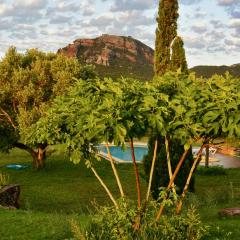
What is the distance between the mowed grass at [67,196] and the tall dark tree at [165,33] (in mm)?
7345

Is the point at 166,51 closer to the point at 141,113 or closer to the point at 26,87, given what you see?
the point at 26,87

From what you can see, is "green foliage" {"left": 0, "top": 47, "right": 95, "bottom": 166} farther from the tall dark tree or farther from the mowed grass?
the tall dark tree

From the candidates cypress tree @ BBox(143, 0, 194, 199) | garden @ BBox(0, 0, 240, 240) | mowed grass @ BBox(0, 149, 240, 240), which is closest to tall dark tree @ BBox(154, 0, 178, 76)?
cypress tree @ BBox(143, 0, 194, 199)

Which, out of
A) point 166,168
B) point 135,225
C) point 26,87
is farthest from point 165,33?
point 135,225

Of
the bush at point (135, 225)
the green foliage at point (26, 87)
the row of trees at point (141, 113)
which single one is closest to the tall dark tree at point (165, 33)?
the green foliage at point (26, 87)

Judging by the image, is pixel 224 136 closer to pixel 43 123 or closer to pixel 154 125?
pixel 154 125

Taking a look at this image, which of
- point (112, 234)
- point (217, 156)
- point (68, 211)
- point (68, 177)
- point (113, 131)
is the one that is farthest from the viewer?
point (217, 156)

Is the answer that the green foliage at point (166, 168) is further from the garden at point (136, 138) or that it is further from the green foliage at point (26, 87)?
the green foliage at point (26, 87)

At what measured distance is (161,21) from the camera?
24.8 metres

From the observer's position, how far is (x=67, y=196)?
21.8 metres

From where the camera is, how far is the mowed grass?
38.7 feet

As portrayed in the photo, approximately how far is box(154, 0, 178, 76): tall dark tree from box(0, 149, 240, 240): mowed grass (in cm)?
735

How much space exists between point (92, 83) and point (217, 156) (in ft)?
135

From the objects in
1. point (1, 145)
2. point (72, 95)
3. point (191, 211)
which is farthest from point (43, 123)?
point (1, 145)
